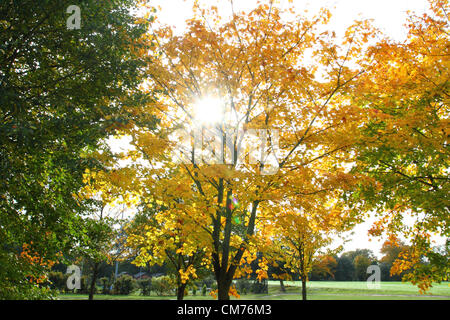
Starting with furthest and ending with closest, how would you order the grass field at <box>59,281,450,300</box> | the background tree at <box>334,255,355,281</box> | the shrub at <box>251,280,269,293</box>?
1. the background tree at <box>334,255,355,281</box>
2. the shrub at <box>251,280,269,293</box>
3. the grass field at <box>59,281,450,300</box>

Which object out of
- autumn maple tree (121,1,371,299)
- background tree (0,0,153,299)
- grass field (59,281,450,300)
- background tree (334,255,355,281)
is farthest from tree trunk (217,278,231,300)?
background tree (334,255,355,281)

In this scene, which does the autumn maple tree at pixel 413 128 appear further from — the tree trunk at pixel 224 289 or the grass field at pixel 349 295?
the grass field at pixel 349 295

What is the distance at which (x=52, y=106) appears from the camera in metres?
6.82

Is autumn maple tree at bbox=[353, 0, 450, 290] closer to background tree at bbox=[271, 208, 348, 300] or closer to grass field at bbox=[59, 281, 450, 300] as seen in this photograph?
background tree at bbox=[271, 208, 348, 300]

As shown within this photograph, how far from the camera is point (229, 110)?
723 centimetres

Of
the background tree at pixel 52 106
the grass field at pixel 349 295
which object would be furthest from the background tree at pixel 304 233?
the background tree at pixel 52 106

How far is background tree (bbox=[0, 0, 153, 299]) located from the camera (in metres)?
5.92

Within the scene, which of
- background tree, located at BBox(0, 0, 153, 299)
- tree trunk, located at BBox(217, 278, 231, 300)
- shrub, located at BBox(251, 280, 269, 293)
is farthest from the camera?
shrub, located at BBox(251, 280, 269, 293)

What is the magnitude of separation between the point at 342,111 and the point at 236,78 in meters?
2.47

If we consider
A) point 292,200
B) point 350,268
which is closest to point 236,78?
point 292,200

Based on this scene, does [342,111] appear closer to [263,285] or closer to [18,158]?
[18,158]

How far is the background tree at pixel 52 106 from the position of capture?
233 inches

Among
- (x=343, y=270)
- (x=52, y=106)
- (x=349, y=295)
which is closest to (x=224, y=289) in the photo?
(x=52, y=106)

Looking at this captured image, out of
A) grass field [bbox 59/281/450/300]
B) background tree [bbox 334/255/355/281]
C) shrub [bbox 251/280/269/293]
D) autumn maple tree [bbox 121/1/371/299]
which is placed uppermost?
autumn maple tree [bbox 121/1/371/299]
